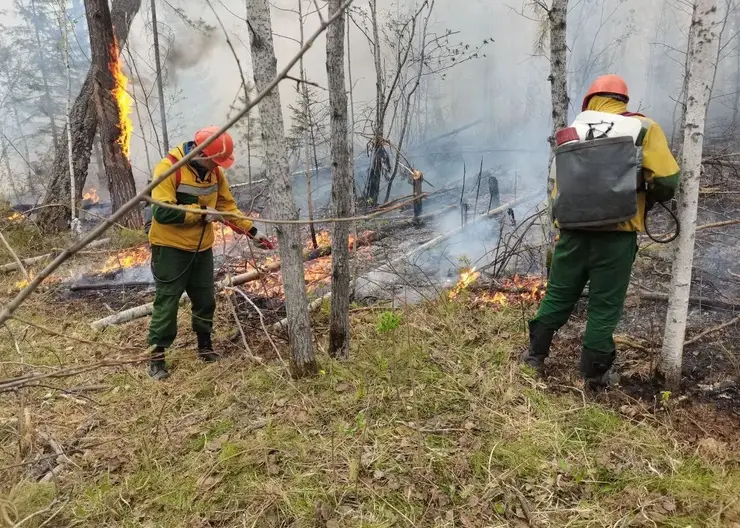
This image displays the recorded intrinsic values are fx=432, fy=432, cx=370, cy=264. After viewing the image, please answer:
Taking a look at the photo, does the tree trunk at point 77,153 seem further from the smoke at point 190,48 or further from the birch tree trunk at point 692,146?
the birch tree trunk at point 692,146

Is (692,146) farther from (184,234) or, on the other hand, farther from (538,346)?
(184,234)

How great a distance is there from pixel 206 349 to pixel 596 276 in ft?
12.3

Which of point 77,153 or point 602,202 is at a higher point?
point 77,153

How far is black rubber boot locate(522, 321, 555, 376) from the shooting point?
11.9 feet

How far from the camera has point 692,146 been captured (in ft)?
9.43

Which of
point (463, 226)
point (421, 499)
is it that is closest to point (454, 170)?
point (463, 226)

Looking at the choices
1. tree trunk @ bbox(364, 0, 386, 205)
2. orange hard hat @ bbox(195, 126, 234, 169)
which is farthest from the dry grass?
tree trunk @ bbox(364, 0, 386, 205)

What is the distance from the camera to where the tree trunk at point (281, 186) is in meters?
3.02

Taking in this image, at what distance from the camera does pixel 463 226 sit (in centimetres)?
799

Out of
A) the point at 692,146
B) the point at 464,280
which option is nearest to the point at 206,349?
the point at 464,280

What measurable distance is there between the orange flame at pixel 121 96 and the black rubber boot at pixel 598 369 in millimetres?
10609

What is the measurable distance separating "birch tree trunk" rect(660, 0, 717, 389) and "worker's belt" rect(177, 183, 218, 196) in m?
3.79

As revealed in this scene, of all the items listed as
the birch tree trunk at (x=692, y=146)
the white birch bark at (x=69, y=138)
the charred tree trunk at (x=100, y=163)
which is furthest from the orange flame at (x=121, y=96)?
the charred tree trunk at (x=100, y=163)

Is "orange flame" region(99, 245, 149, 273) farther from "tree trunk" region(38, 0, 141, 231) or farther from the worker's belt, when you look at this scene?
the worker's belt
